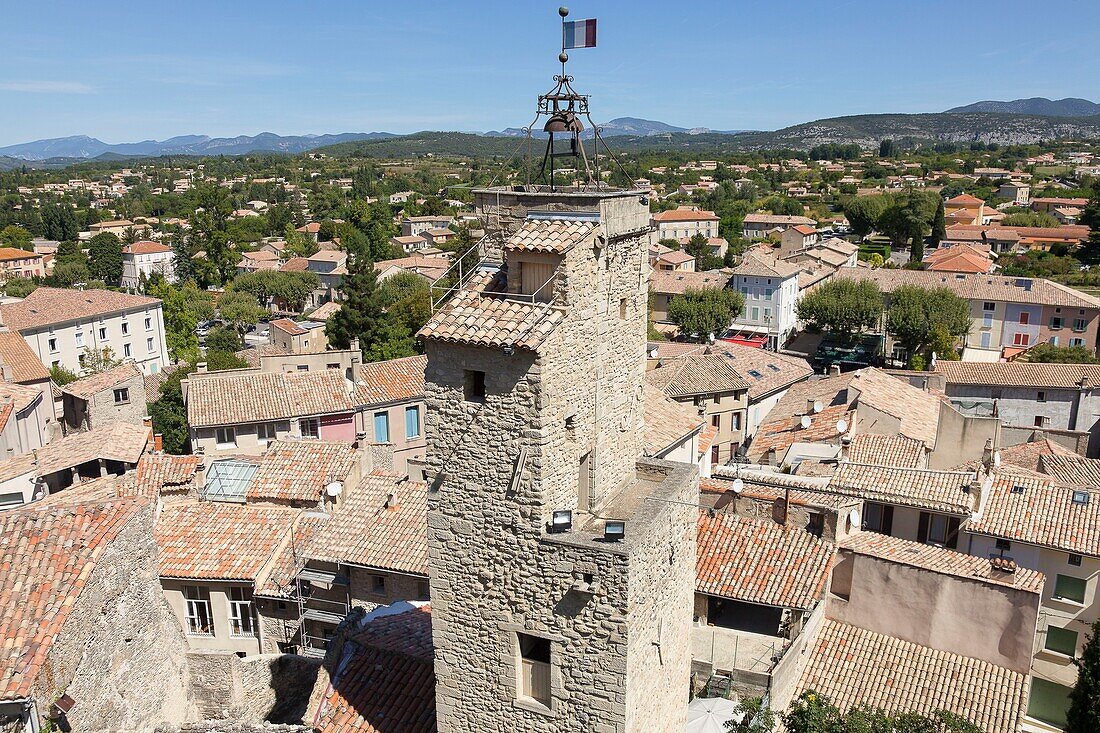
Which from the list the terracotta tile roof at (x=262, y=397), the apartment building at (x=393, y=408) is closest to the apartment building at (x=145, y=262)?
the terracotta tile roof at (x=262, y=397)

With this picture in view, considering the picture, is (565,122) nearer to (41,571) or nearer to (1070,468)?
(41,571)

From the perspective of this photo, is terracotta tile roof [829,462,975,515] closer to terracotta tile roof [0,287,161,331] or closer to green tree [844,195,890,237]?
terracotta tile roof [0,287,161,331]

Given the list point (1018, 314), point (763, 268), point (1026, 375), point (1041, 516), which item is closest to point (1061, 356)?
point (1026, 375)

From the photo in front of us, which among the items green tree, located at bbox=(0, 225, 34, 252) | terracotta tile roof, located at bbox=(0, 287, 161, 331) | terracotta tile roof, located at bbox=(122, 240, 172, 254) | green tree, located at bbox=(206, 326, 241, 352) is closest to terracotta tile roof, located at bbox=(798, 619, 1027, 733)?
terracotta tile roof, located at bbox=(0, 287, 161, 331)

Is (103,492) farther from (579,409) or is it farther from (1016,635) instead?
(1016,635)

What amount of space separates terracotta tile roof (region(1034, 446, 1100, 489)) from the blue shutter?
90.4 ft

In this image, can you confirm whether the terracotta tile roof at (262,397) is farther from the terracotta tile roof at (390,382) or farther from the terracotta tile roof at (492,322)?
the terracotta tile roof at (492,322)

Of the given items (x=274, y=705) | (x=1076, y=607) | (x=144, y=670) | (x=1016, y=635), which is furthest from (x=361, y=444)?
(x=1076, y=607)

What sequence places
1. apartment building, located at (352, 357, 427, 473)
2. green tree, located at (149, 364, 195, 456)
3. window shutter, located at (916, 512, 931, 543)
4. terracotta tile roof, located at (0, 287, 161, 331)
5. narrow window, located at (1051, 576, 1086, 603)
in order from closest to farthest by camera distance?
narrow window, located at (1051, 576, 1086, 603) < window shutter, located at (916, 512, 931, 543) < apartment building, located at (352, 357, 427, 473) < green tree, located at (149, 364, 195, 456) < terracotta tile roof, located at (0, 287, 161, 331)

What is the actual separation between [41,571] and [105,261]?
10673cm

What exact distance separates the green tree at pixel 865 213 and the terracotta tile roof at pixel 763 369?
88.9m

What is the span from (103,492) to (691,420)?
19.8m

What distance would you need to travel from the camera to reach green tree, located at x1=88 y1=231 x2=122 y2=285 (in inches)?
4149

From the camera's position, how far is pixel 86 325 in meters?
60.1
